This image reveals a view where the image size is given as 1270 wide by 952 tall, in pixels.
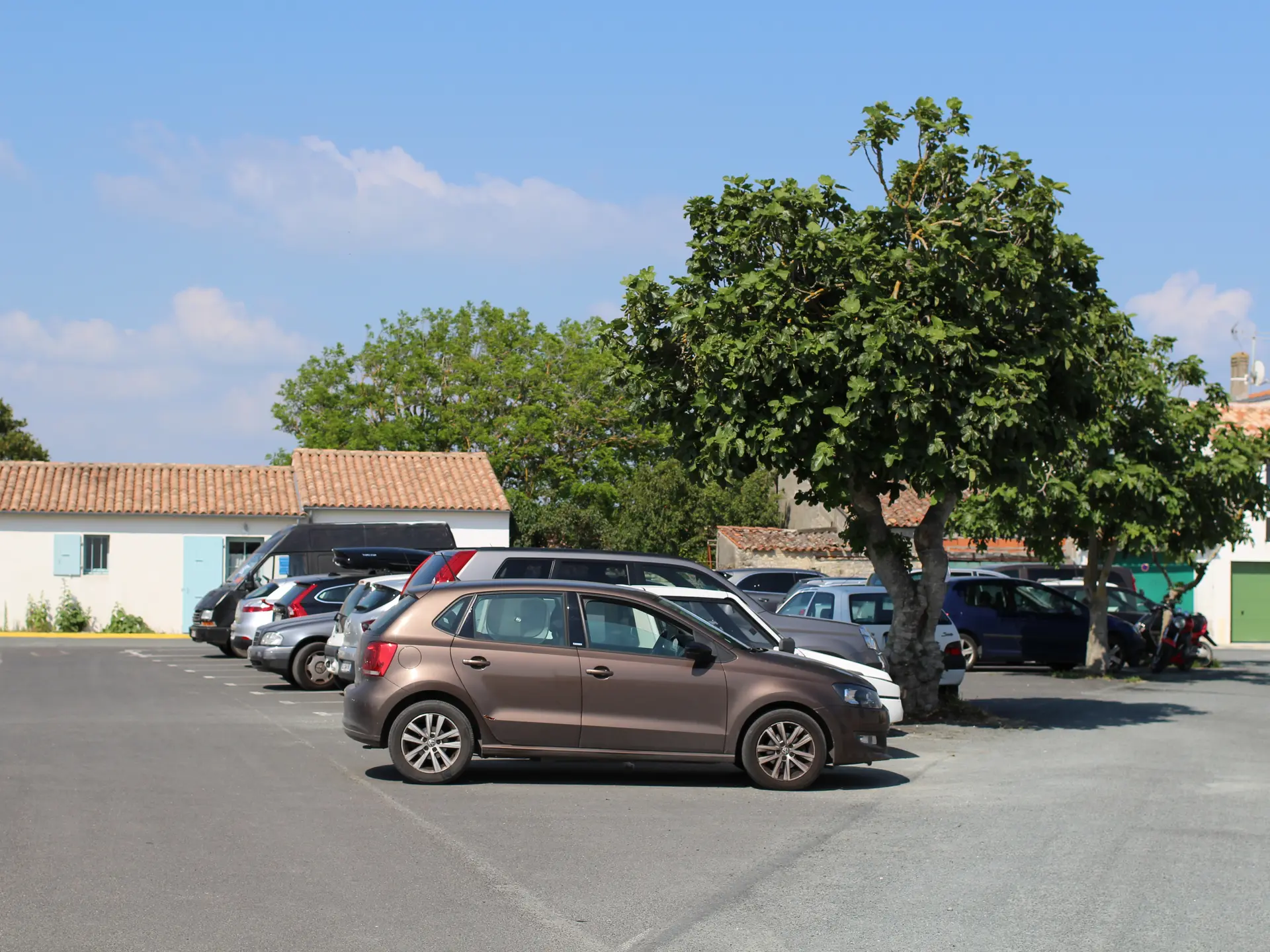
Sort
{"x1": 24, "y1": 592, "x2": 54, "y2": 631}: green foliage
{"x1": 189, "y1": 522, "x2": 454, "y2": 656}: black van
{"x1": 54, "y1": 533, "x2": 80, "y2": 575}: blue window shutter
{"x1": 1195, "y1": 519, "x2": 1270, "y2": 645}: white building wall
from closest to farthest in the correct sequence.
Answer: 1. {"x1": 189, "y1": 522, "x2": 454, "y2": 656}: black van
2. {"x1": 24, "y1": 592, "x2": 54, "y2": 631}: green foliage
3. {"x1": 54, "y1": 533, "x2": 80, "y2": 575}: blue window shutter
4. {"x1": 1195, "y1": 519, "x2": 1270, "y2": 645}: white building wall

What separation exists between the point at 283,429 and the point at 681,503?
1910 cm

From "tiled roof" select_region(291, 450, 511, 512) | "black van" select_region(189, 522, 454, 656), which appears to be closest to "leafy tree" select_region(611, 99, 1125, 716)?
"black van" select_region(189, 522, 454, 656)

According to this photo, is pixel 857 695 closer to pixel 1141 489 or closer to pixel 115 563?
pixel 1141 489

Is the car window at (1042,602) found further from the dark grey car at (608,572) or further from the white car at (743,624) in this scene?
the white car at (743,624)

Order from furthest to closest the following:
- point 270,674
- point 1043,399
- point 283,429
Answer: point 283,429, point 270,674, point 1043,399

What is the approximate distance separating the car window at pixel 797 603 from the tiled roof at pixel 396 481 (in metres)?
19.6

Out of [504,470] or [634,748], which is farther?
[504,470]

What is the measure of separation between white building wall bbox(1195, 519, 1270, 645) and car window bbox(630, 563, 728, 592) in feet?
101

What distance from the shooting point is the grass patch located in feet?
53.7

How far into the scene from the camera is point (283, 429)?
59.2 meters

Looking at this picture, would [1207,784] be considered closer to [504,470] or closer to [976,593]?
[976,593]

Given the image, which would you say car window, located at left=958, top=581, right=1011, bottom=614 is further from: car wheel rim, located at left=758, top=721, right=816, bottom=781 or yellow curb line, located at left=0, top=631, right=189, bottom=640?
yellow curb line, located at left=0, top=631, right=189, bottom=640

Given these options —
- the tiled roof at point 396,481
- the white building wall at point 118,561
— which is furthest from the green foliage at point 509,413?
the white building wall at point 118,561

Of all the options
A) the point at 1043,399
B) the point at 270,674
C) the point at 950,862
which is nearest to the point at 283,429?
the point at 270,674
